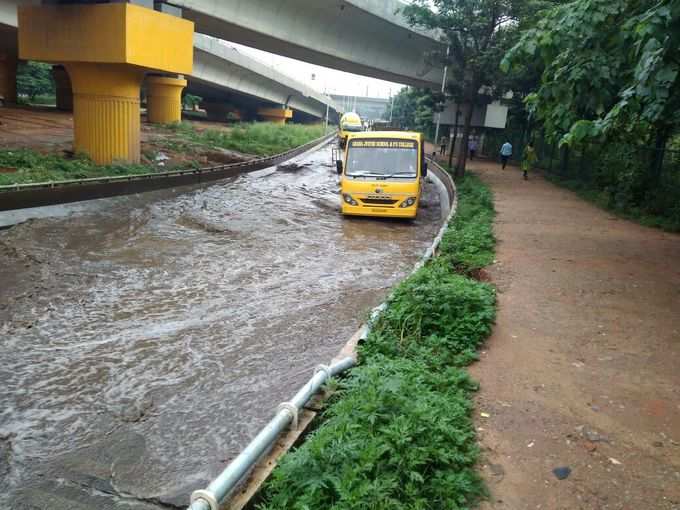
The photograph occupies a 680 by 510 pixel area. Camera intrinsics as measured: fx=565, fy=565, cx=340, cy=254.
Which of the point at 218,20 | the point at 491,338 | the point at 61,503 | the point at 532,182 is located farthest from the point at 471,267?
the point at 532,182

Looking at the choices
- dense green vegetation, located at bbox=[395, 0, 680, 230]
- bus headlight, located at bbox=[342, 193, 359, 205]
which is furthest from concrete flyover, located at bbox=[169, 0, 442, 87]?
bus headlight, located at bbox=[342, 193, 359, 205]

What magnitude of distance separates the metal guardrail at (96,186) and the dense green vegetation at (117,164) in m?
0.52

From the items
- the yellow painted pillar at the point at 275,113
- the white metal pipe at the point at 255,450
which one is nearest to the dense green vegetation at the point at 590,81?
the white metal pipe at the point at 255,450

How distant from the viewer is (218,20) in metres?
19.6

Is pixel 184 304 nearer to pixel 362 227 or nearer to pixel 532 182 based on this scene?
pixel 362 227

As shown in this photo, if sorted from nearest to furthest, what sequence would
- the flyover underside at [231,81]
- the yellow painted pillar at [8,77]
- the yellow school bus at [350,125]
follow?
the yellow painted pillar at [8,77] < the flyover underside at [231,81] < the yellow school bus at [350,125]

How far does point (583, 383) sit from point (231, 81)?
138 ft

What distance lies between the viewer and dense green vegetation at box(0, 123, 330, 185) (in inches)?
571

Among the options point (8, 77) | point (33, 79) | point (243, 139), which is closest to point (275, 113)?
point (33, 79)

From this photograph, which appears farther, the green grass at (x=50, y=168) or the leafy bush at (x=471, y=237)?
the green grass at (x=50, y=168)

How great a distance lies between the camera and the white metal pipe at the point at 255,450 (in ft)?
10.3

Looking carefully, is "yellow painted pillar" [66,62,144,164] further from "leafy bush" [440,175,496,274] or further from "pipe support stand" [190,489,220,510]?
"pipe support stand" [190,489,220,510]

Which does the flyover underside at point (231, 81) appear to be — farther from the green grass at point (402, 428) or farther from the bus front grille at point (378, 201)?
the green grass at point (402, 428)

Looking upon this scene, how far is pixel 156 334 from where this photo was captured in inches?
269
